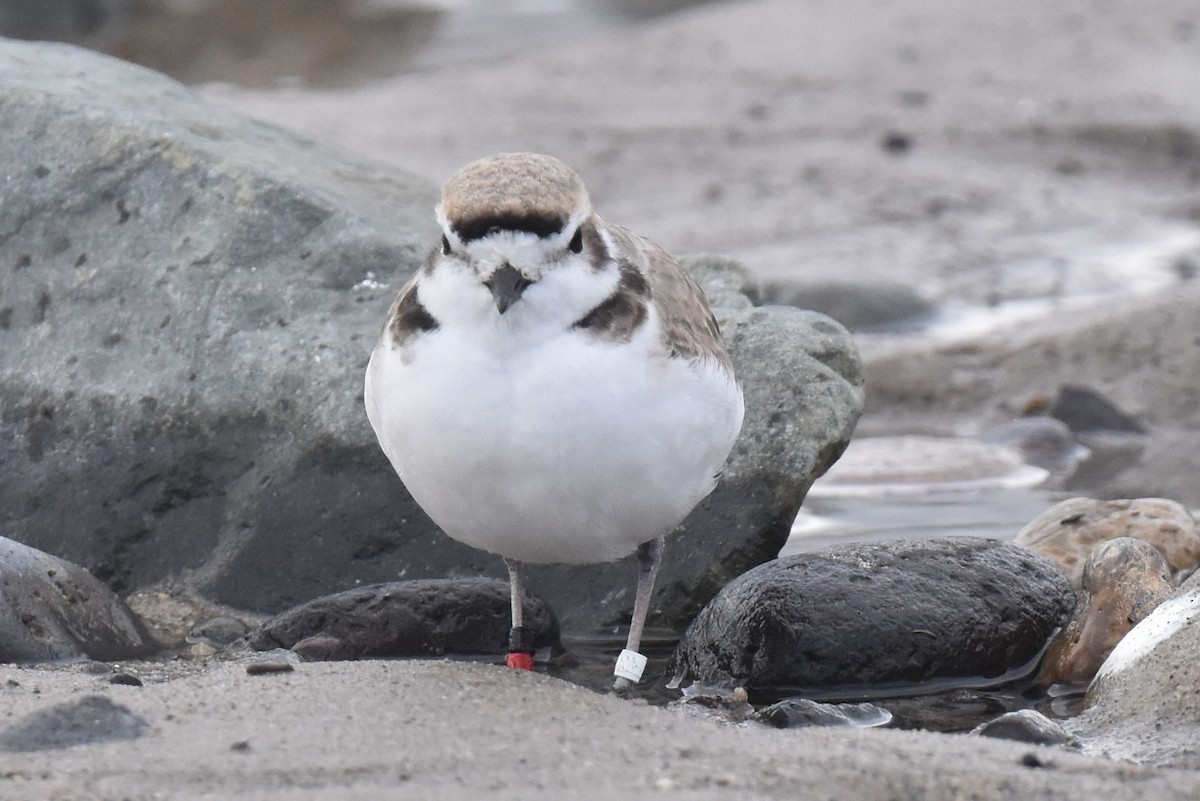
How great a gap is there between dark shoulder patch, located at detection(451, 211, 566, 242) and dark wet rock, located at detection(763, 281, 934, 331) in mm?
6677

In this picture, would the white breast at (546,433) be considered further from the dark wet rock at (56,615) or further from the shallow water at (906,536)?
the dark wet rock at (56,615)

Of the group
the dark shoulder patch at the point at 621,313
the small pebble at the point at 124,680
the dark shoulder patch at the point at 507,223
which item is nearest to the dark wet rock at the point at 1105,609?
the dark shoulder patch at the point at 621,313

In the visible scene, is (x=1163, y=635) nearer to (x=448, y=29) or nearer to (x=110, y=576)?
(x=110, y=576)

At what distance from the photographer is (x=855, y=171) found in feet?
48.0

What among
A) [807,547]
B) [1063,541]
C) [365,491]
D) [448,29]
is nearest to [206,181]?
[365,491]

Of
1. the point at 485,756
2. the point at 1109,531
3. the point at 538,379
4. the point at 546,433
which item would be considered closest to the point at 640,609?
the point at 546,433

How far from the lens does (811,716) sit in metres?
5.38

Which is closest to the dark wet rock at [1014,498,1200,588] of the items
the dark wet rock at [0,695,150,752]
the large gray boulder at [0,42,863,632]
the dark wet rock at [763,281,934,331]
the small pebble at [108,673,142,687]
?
the large gray boulder at [0,42,863,632]

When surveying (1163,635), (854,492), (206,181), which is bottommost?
(854,492)

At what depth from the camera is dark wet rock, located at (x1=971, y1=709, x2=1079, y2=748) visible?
5125 mm

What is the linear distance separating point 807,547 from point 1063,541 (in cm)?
117

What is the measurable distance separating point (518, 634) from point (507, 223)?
1.74 meters

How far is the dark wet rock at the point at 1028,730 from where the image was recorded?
5125 millimetres

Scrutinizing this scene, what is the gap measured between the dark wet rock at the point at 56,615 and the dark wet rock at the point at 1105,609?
326 centimetres
